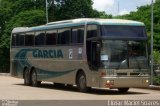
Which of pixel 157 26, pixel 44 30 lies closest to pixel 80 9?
pixel 157 26

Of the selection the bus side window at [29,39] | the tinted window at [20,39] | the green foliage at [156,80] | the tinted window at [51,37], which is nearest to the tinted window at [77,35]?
the tinted window at [51,37]

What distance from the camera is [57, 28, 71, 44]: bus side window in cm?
2675

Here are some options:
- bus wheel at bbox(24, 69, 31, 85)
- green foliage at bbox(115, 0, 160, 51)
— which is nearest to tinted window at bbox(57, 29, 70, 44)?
bus wheel at bbox(24, 69, 31, 85)

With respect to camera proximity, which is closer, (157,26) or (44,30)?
(44,30)

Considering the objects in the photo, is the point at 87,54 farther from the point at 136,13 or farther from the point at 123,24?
the point at 136,13

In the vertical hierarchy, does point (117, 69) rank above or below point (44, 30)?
below

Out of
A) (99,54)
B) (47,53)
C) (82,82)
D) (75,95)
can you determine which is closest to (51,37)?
(47,53)

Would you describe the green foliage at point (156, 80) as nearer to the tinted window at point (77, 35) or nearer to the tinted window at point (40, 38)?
the tinted window at point (77, 35)

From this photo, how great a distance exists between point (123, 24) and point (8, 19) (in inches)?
1881

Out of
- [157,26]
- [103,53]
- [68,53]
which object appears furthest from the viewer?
[157,26]

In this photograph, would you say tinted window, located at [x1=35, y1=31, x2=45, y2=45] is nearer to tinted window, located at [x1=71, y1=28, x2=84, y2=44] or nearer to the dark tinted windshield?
tinted window, located at [x1=71, y1=28, x2=84, y2=44]

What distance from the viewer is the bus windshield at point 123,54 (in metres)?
23.4

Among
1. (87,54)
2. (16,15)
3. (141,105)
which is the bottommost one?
(141,105)

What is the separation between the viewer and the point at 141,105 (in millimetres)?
17688
